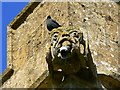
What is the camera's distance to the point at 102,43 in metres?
9.27

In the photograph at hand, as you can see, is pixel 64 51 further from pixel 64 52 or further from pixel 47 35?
pixel 47 35

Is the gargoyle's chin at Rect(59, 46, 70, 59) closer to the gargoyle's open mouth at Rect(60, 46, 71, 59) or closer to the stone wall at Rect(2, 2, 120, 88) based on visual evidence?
the gargoyle's open mouth at Rect(60, 46, 71, 59)

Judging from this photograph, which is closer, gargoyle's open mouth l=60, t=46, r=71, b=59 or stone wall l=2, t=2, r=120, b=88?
gargoyle's open mouth l=60, t=46, r=71, b=59

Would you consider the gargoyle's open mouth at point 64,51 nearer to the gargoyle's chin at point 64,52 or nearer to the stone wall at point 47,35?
the gargoyle's chin at point 64,52

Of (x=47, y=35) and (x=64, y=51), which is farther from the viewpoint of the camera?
(x=47, y=35)

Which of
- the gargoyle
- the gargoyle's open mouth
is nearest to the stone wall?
the gargoyle

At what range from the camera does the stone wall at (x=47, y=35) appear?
9.19 m

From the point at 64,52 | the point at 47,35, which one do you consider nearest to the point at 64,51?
the point at 64,52

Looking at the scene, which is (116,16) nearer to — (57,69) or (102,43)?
(102,43)

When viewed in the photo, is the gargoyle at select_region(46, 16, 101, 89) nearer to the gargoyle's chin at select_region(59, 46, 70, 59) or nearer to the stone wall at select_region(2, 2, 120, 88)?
the gargoyle's chin at select_region(59, 46, 70, 59)

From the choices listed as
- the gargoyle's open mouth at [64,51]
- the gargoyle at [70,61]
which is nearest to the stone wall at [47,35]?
the gargoyle at [70,61]

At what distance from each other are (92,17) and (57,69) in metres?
2.62

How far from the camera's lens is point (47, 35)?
31.7 ft

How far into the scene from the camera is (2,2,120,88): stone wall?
919 centimetres
